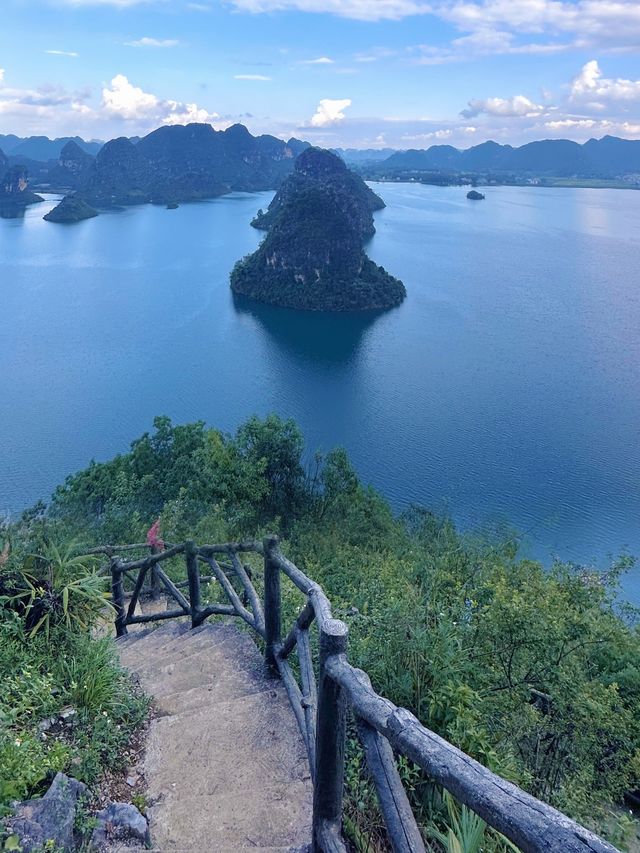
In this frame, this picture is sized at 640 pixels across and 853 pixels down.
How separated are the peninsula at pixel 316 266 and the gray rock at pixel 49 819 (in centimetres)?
5291

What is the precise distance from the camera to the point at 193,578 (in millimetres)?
4551

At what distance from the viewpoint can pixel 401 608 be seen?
3.61 meters

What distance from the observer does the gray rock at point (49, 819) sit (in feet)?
6.91

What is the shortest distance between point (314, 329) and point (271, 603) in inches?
1830

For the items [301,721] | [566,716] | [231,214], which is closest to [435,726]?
[301,721]

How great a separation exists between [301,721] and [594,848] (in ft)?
6.35

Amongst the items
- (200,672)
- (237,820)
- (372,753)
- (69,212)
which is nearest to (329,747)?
(372,753)

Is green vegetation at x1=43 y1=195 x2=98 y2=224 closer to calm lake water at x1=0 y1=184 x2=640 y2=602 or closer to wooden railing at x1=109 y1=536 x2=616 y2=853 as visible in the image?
calm lake water at x1=0 y1=184 x2=640 y2=602

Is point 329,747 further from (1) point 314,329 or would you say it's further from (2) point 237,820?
(1) point 314,329

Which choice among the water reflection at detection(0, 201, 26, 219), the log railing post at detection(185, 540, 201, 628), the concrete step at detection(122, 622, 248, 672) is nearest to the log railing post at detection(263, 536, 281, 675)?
the concrete step at detection(122, 622, 248, 672)

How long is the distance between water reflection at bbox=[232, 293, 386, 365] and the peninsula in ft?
5.40

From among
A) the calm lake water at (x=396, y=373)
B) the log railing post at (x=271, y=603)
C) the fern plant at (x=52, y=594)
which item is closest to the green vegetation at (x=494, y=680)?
the fern plant at (x=52, y=594)

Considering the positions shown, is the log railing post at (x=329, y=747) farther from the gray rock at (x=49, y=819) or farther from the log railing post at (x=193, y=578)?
the log railing post at (x=193, y=578)

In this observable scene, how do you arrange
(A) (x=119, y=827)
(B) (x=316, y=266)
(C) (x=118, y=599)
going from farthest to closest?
(B) (x=316, y=266) → (C) (x=118, y=599) → (A) (x=119, y=827)
